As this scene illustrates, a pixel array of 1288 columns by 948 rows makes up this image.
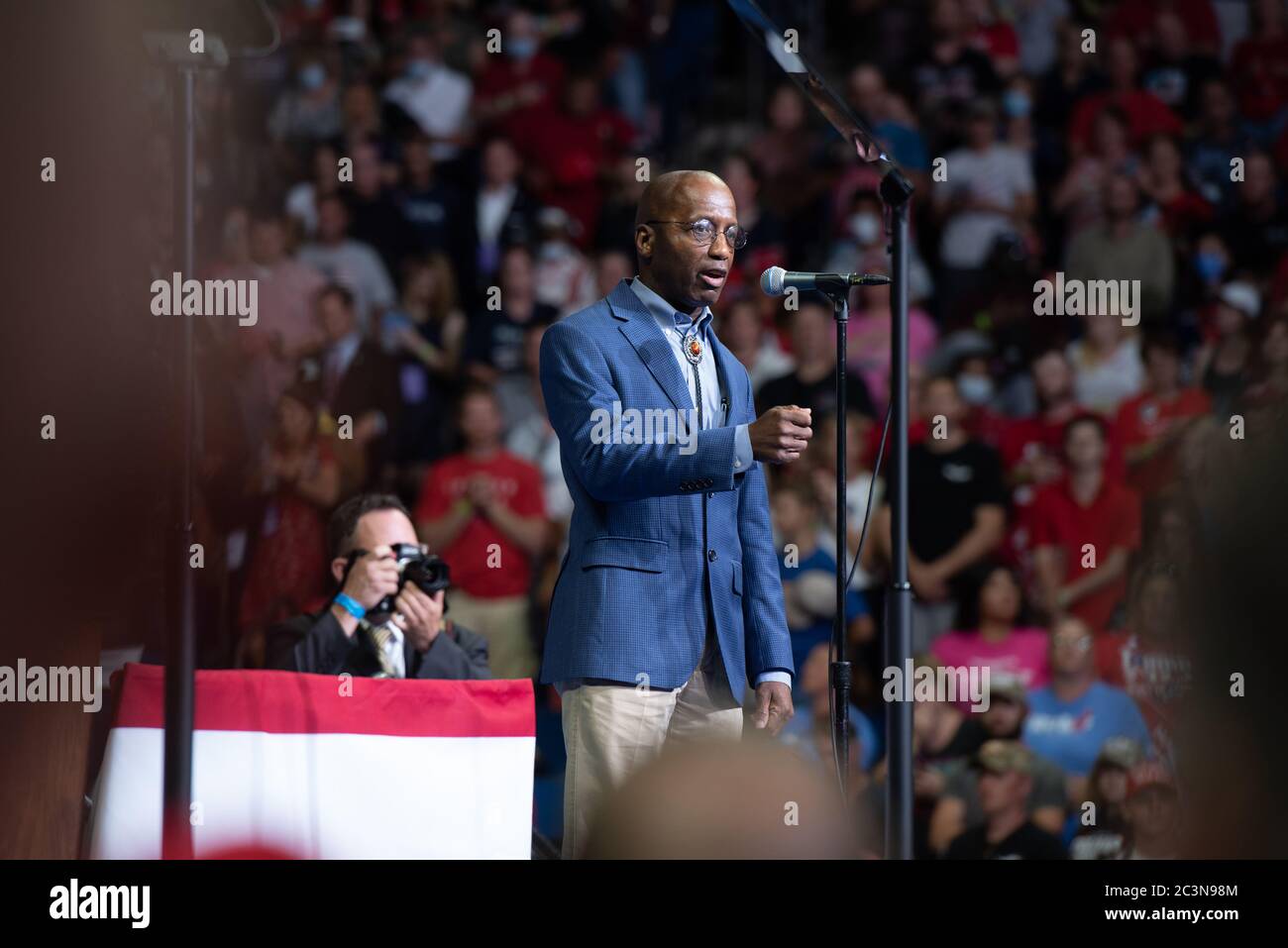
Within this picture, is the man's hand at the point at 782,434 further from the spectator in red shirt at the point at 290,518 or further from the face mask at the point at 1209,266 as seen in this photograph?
the face mask at the point at 1209,266

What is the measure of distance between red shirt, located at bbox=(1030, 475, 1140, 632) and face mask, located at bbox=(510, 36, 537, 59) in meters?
3.32

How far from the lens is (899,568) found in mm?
3131

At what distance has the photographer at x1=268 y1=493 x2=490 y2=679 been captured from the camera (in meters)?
3.70

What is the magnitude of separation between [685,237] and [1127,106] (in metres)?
4.78

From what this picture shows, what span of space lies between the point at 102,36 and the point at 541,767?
2.66 m

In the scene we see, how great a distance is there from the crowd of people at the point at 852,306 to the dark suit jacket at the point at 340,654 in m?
1.15

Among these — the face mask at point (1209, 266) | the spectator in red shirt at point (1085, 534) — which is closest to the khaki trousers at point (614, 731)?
the spectator in red shirt at point (1085, 534)

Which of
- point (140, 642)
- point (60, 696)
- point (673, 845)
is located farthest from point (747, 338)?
point (673, 845)

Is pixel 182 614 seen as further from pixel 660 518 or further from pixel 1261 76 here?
pixel 1261 76

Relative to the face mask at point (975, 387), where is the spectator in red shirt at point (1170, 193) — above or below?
above

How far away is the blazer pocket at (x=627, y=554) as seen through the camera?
311 centimetres

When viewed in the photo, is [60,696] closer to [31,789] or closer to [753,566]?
[31,789]

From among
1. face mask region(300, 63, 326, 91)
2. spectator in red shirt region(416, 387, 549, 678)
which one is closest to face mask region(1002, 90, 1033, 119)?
spectator in red shirt region(416, 387, 549, 678)
